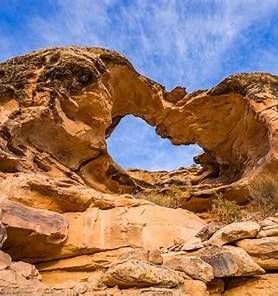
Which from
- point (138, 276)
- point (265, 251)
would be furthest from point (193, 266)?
point (265, 251)

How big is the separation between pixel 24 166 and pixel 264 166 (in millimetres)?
8595

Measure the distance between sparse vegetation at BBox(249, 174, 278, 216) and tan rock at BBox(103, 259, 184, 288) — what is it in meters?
5.24

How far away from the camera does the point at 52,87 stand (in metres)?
11.4

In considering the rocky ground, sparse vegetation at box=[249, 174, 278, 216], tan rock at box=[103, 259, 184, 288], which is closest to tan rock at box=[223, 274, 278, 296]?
the rocky ground

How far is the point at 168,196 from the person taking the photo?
50.2 feet

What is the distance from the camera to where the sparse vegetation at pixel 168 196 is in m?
13.7

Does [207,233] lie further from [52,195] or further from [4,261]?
[4,261]

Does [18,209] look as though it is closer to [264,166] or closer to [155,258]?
[155,258]

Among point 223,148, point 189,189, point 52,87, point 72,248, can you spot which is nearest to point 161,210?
point 72,248

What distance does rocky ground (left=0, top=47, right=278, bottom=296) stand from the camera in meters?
5.75

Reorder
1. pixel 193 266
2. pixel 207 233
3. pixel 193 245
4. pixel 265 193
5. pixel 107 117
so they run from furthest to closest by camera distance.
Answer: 1. pixel 107 117
2. pixel 265 193
3. pixel 207 233
4. pixel 193 245
5. pixel 193 266

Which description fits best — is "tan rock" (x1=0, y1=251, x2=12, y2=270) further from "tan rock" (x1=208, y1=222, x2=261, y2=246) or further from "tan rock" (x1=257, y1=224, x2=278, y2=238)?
"tan rock" (x1=257, y1=224, x2=278, y2=238)

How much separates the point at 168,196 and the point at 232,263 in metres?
9.51

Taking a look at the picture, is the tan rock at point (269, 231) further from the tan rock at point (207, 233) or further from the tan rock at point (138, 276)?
the tan rock at point (138, 276)
